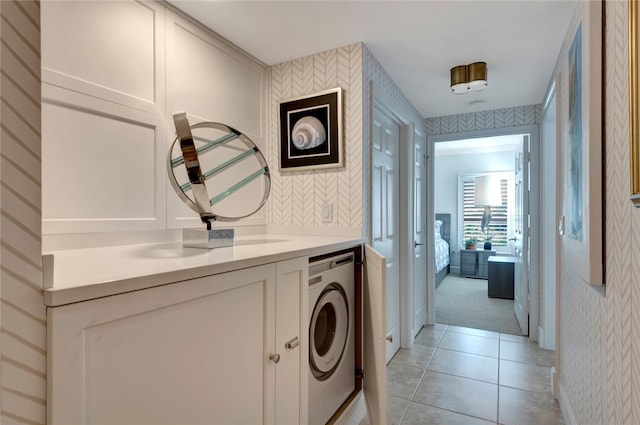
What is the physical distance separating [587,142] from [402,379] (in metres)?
1.93

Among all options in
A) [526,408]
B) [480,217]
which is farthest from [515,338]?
[480,217]

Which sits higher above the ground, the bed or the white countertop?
the white countertop

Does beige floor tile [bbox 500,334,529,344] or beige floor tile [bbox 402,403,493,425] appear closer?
beige floor tile [bbox 402,403,493,425]

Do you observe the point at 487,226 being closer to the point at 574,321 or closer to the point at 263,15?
the point at 574,321

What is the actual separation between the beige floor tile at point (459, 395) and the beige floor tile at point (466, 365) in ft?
0.28

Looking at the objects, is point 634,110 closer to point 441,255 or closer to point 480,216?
point 441,255

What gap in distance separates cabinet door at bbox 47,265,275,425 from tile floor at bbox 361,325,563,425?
1271 mm

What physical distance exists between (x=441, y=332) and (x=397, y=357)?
82 cm

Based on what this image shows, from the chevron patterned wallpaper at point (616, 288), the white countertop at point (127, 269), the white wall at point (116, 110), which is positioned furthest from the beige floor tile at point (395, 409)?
the white wall at point (116, 110)

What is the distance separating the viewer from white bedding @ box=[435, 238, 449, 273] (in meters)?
5.37

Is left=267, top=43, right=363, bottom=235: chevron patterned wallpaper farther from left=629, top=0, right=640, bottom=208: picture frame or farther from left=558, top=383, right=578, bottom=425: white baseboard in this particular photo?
left=558, top=383, right=578, bottom=425: white baseboard

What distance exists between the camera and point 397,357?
112 inches

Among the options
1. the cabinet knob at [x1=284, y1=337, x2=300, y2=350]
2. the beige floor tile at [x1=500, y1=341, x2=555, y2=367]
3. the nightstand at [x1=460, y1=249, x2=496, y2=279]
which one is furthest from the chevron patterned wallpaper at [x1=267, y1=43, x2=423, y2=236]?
the nightstand at [x1=460, y1=249, x2=496, y2=279]

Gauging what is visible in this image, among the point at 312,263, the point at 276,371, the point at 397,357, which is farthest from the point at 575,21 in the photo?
the point at 397,357
